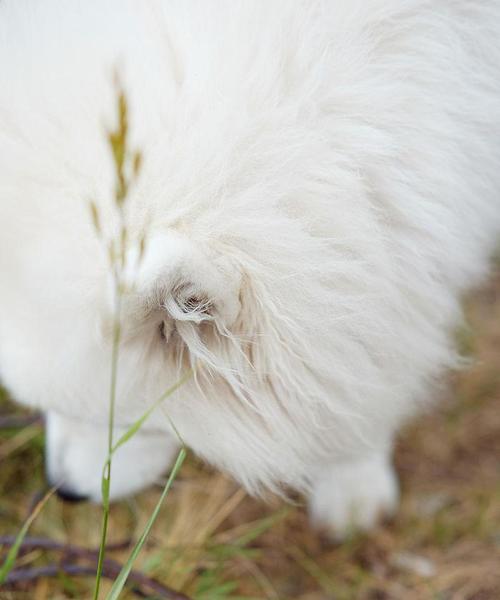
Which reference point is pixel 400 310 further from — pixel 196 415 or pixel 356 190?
pixel 196 415

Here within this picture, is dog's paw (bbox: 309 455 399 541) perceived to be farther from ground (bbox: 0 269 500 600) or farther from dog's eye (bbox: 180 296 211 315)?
dog's eye (bbox: 180 296 211 315)

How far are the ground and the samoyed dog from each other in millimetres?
607

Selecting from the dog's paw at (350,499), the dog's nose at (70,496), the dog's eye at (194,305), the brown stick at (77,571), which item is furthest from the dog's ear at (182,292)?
the dog's paw at (350,499)

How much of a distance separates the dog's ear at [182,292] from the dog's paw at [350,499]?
1.15 metres

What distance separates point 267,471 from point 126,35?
899 mm

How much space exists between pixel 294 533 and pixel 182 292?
1438 mm

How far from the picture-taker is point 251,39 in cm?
118

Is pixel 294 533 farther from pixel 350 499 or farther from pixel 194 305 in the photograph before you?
pixel 194 305

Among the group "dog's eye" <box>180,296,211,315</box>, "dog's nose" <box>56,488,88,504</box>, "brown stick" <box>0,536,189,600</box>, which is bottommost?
"dog's nose" <box>56,488,88,504</box>

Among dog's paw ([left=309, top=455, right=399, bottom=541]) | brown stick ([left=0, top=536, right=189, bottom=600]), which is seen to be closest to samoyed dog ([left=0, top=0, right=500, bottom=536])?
brown stick ([left=0, top=536, right=189, bottom=600])

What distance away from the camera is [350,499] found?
7.25 feet

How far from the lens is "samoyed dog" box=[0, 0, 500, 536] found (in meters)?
1.11

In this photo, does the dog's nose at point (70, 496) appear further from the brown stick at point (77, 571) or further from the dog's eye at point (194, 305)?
the dog's eye at point (194, 305)

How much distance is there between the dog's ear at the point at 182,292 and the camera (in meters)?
0.97
